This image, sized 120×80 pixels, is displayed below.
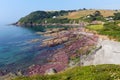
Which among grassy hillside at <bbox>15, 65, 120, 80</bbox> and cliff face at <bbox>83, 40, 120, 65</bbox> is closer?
grassy hillside at <bbox>15, 65, 120, 80</bbox>

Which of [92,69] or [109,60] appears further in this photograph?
[109,60]

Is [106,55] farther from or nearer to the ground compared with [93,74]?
nearer to the ground

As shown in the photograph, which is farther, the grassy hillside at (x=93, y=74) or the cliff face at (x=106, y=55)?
the cliff face at (x=106, y=55)

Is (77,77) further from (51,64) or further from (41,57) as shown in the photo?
(41,57)

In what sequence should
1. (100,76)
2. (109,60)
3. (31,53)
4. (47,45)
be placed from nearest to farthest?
(100,76) → (109,60) → (31,53) → (47,45)

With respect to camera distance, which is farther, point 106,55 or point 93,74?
point 106,55

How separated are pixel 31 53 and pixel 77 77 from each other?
63.9 m

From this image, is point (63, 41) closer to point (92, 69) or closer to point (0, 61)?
point (0, 61)

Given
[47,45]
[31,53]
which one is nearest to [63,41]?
[47,45]

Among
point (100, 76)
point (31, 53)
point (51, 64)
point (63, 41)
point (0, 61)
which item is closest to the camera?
point (100, 76)

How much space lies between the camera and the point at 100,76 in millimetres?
25219

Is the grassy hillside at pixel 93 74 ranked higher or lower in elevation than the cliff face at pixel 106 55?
higher

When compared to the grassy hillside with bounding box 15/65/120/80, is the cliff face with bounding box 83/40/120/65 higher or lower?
lower

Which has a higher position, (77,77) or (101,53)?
(77,77)
